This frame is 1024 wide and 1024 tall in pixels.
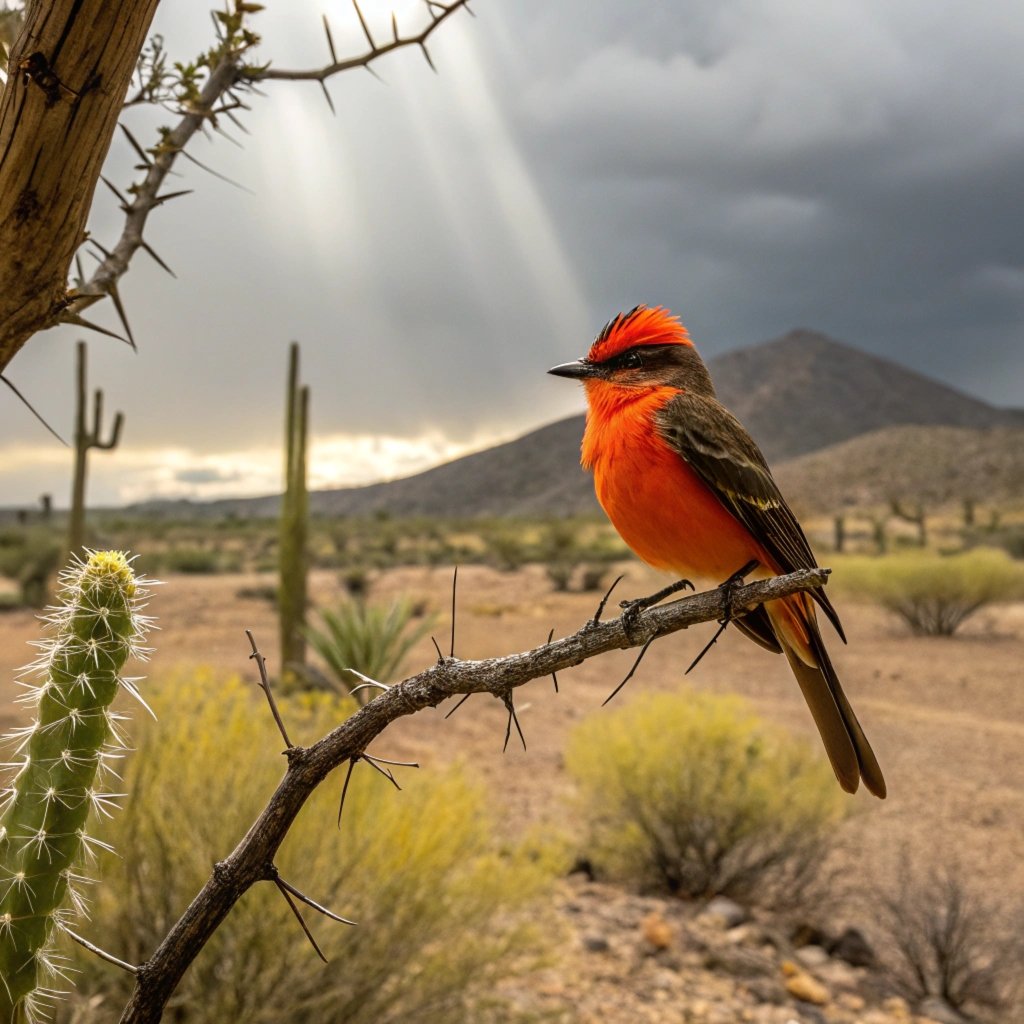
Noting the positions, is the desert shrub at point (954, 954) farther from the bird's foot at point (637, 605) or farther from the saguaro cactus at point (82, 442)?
the saguaro cactus at point (82, 442)

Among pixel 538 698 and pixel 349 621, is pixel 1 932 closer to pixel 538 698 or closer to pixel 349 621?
pixel 349 621

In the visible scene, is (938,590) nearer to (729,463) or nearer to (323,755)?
(729,463)

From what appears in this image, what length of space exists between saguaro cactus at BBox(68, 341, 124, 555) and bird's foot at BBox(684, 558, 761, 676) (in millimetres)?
16413

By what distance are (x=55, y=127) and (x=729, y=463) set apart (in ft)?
4.73

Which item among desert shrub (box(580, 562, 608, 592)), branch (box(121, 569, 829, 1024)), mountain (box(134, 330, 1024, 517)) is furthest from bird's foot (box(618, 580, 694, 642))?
mountain (box(134, 330, 1024, 517))

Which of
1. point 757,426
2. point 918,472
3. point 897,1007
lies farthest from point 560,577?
point 757,426

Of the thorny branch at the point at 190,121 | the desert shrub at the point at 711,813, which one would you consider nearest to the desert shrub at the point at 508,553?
the desert shrub at the point at 711,813

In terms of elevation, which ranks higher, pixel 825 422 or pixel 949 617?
pixel 825 422

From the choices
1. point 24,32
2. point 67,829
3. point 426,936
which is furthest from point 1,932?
point 426,936

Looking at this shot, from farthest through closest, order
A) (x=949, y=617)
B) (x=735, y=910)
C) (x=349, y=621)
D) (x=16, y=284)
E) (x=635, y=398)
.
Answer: (x=949, y=617)
(x=349, y=621)
(x=735, y=910)
(x=635, y=398)
(x=16, y=284)

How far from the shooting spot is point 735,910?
8.64m

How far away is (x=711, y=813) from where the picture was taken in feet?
30.3

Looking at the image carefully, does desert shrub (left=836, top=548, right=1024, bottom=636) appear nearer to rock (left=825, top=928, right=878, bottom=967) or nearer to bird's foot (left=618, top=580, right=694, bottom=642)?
rock (left=825, top=928, right=878, bottom=967)

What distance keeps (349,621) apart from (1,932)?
10448mm
